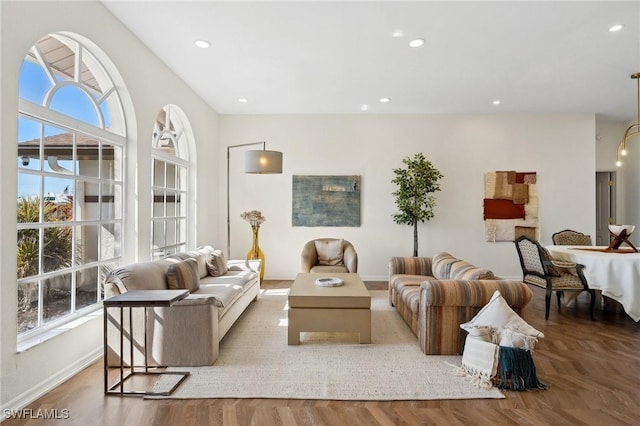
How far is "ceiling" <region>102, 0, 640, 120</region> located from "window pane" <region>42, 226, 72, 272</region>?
77.3 inches

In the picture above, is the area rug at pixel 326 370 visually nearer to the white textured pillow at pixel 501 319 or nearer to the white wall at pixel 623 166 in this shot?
the white textured pillow at pixel 501 319

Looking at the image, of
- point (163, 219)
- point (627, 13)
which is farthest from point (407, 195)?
point (163, 219)

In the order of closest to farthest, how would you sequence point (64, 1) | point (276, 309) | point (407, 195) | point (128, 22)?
point (64, 1) < point (128, 22) < point (276, 309) < point (407, 195)

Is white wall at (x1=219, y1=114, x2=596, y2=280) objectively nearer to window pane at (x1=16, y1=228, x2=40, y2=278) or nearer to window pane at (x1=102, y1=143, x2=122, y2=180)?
window pane at (x1=102, y1=143, x2=122, y2=180)

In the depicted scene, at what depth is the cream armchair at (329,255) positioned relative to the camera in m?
4.95

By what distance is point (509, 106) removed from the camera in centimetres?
571

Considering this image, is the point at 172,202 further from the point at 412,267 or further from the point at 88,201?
the point at 412,267

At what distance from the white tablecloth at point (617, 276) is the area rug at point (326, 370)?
87.2 inches

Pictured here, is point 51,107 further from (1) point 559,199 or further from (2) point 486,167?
(1) point 559,199

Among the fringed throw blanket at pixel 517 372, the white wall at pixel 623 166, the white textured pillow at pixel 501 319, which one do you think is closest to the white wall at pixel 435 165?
the white wall at pixel 623 166

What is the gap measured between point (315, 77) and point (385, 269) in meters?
3.47

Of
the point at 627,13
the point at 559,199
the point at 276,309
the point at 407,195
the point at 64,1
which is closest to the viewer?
the point at 64,1

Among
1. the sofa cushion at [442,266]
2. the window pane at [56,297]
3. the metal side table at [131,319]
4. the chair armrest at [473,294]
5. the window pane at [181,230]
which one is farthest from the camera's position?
the window pane at [181,230]

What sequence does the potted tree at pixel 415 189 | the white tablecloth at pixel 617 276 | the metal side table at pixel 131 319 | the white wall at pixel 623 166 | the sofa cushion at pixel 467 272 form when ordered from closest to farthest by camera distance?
the metal side table at pixel 131 319, the sofa cushion at pixel 467 272, the white tablecloth at pixel 617 276, the potted tree at pixel 415 189, the white wall at pixel 623 166
